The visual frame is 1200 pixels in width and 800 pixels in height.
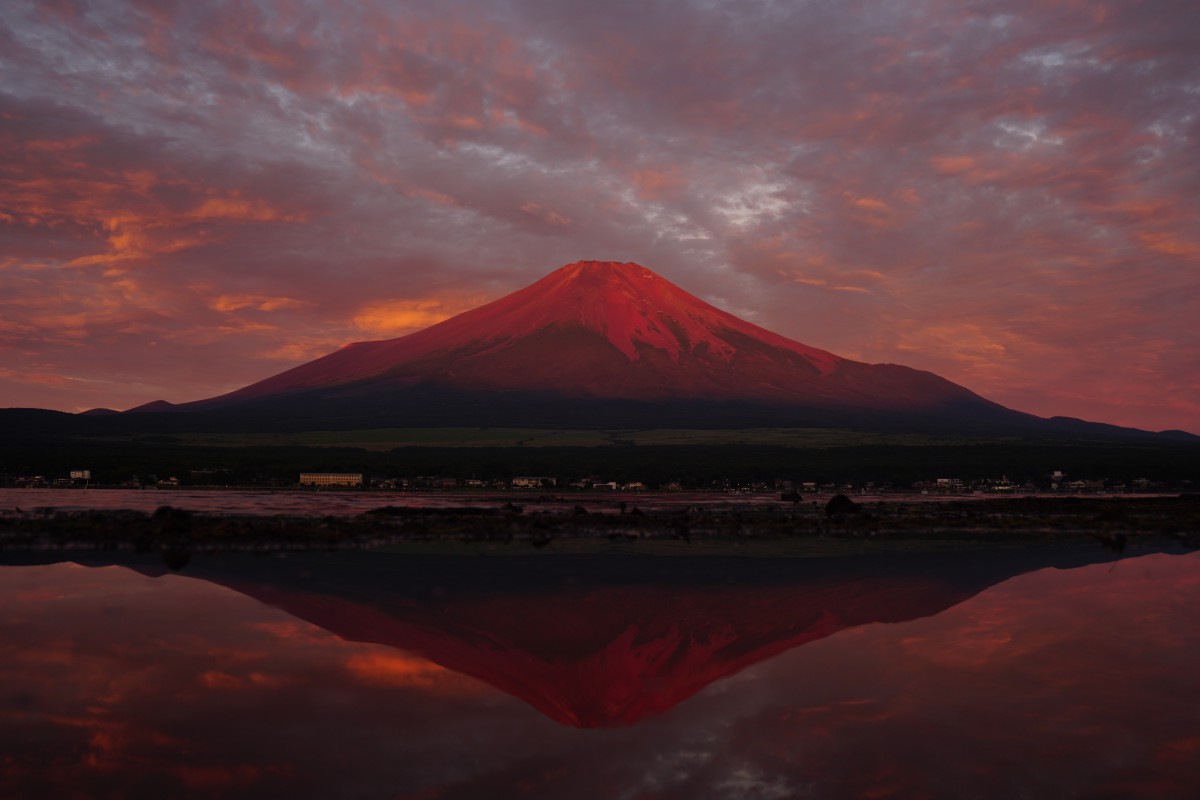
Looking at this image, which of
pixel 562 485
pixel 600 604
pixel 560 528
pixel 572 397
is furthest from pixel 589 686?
pixel 572 397

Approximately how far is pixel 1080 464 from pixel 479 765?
9091 centimetres

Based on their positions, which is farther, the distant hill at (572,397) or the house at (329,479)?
the distant hill at (572,397)

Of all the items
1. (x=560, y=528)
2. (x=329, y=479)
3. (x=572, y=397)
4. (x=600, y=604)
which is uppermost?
(x=572, y=397)

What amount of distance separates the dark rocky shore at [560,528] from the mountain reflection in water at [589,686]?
5977 mm

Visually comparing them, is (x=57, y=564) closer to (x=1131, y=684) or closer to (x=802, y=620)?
(x=802, y=620)

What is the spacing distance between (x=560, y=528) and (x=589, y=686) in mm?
19902

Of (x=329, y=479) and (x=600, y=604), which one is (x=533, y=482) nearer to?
(x=329, y=479)

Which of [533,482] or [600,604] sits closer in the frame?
[600,604]

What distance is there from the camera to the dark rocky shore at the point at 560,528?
2620cm

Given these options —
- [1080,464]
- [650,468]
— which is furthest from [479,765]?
[1080,464]

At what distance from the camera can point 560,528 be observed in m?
31.6

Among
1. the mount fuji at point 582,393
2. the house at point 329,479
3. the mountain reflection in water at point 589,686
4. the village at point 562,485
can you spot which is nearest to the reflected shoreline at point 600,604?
the mountain reflection in water at point 589,686

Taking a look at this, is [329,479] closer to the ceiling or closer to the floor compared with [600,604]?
closer to the ceiling

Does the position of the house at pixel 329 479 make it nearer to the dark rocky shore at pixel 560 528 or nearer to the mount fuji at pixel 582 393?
the dark rocky shore at pixel 560 528
